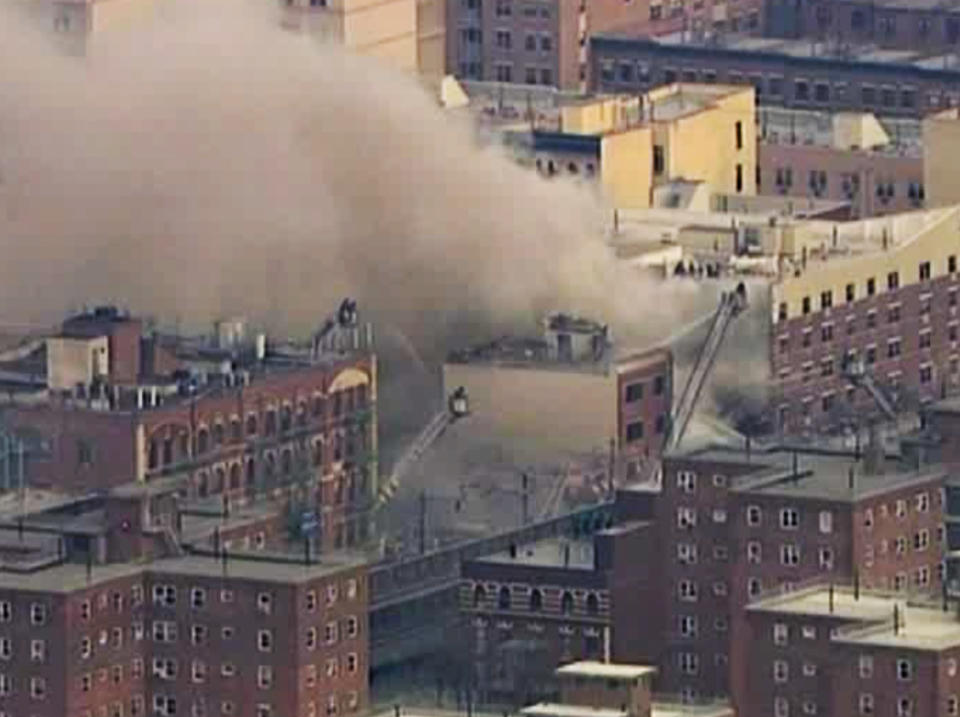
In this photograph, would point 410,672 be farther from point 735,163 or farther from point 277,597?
point 735,163

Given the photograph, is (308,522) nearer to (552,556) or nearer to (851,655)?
(552,556)

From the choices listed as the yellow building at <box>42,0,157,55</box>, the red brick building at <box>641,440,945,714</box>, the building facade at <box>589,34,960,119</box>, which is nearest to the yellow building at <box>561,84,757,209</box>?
the building facade at <box>589,34,960,119</box>

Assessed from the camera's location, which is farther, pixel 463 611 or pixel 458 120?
pixel 458 120

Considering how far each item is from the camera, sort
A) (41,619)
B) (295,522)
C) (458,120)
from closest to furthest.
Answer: (41,619), (295,522), (458,120)

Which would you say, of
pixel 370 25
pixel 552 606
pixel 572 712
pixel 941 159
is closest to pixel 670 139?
pixel 941 159

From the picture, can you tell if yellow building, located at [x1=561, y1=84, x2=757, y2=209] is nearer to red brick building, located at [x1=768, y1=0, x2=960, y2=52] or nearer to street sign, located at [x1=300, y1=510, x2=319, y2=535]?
red brick building, located at [x1=768, y1=0, x2=960, y2=52]

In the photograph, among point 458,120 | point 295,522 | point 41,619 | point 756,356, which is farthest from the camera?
point 458,120

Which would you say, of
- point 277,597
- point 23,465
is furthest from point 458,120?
point 277,597
